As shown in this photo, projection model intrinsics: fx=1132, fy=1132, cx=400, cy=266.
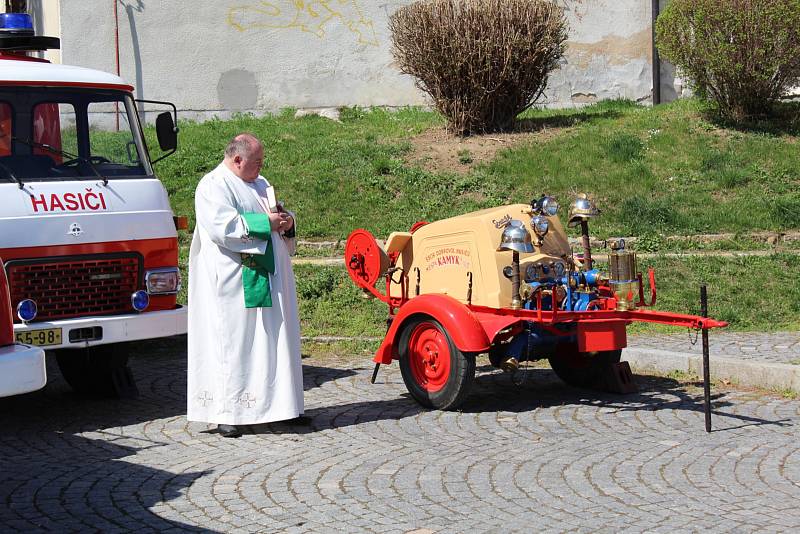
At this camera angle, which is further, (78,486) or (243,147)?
(243,147)

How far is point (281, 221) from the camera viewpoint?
744 cm

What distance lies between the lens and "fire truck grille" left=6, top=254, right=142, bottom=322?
7.70 m

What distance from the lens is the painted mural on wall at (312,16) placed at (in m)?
19.6

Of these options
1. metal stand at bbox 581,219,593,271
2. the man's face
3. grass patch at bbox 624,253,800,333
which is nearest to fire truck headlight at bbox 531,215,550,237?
metal stand at bbox 581,219,593,271

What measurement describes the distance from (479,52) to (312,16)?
499 cm

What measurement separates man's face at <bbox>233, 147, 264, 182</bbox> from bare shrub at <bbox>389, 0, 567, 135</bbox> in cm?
862

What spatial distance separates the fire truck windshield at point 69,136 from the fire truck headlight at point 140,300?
0.92m

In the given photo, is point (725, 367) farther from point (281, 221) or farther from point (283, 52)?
point (283, 52)

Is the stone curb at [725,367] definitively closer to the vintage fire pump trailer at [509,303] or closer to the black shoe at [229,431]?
the vintage fire pump trailer at [509,303]

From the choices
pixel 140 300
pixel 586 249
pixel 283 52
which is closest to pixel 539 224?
pixel 586 249

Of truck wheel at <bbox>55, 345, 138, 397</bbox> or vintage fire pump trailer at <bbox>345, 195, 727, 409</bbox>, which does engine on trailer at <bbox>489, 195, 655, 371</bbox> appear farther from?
truck wheel at <bbox>55, 345, 138, 397</bbox>

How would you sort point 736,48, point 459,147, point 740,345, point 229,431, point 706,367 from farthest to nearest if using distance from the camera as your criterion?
point 459,147, point 736,48, point 740,345, point 229,431, point 706,367

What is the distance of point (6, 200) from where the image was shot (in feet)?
25.2

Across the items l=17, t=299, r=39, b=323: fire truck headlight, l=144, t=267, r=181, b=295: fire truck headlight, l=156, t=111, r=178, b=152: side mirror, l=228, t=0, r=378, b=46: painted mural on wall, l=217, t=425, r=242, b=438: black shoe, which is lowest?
l=217, t=425, r=242, b=438: black shoe
